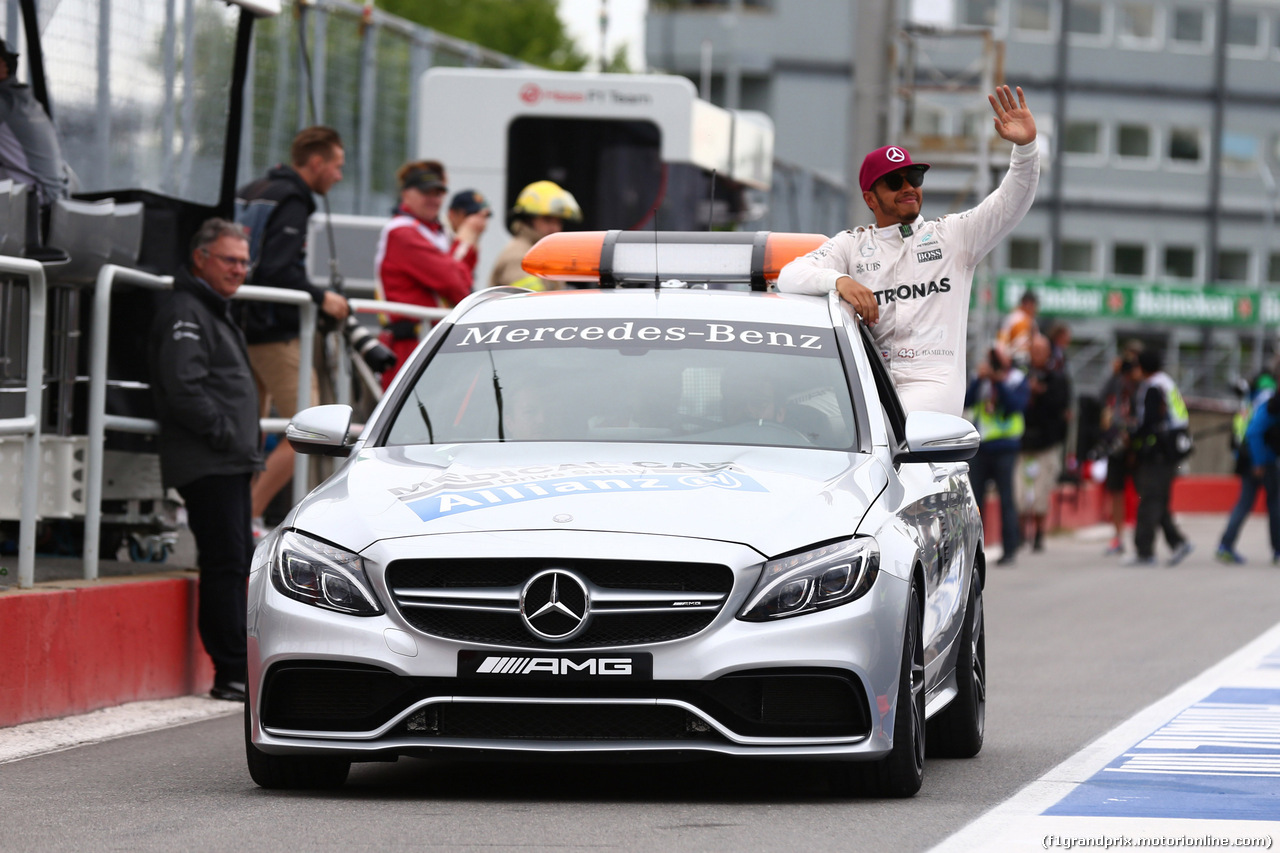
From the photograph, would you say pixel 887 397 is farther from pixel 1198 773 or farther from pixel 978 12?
Result: pixel 978 12

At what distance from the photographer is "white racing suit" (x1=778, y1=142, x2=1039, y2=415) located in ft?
28.1

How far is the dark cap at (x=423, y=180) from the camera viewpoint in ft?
42.3

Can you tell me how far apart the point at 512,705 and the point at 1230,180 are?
69.7 meters

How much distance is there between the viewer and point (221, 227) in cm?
948

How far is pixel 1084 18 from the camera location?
2852 inches

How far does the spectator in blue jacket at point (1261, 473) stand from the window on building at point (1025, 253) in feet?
162

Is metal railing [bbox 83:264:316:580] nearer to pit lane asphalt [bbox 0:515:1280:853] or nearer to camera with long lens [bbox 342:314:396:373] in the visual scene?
pit lane asphalt [bbox 0:515:1280:853]

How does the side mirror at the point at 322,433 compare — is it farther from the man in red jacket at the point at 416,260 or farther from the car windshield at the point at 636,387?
the man in red jacket at the point at 416,260

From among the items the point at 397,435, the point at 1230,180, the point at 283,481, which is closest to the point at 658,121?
the point at 283,481

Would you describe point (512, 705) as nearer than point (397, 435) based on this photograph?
Yes

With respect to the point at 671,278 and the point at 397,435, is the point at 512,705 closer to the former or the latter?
the point at 397,435

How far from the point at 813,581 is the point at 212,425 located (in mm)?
3790

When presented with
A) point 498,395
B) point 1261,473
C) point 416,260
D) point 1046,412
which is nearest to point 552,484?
point 498,395

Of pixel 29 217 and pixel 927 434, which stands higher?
pixel 29 217
